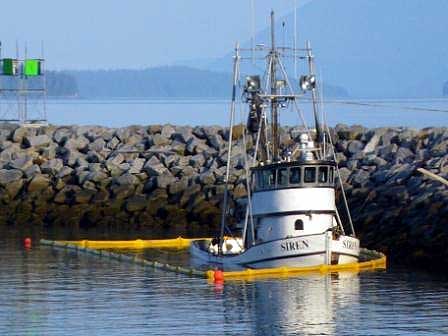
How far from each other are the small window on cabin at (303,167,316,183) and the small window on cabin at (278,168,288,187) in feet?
1.71

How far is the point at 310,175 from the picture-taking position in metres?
44.5

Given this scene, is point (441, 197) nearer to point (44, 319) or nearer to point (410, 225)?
point (410, 225)

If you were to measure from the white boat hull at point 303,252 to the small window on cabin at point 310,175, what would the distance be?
5.02 feet

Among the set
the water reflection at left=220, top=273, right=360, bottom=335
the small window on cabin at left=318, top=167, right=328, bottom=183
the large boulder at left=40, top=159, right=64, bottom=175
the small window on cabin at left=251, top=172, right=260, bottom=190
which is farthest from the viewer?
the large boulder at left=40, top=159, right=64, bottom=175

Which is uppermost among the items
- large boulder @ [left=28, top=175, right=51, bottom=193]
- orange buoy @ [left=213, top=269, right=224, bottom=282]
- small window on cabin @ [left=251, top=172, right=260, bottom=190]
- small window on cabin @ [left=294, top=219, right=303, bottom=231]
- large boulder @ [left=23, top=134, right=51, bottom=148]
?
large boulder @ [left=23, top=134, right=51, bottom=148]

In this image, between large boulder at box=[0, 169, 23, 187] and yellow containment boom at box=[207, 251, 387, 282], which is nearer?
yellow containment boom at box=[207, 251, 387, 282]

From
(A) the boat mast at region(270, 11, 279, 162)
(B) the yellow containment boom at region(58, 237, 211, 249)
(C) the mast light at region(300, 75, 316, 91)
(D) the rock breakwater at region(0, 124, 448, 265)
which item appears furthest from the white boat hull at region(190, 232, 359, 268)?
(B) the yellow containment boom at region(58, 237, 211, 249)

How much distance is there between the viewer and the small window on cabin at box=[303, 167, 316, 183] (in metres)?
44.5

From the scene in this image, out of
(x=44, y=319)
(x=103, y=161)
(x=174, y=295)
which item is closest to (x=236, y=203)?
(x=103, y=161)

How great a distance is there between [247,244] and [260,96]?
4337 millimetres

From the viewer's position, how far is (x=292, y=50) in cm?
4756

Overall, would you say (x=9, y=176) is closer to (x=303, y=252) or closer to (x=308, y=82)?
(x=308, y=82)

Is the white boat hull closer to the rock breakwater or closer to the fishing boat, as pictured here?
the fishing boat

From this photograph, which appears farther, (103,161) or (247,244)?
(103,161)
